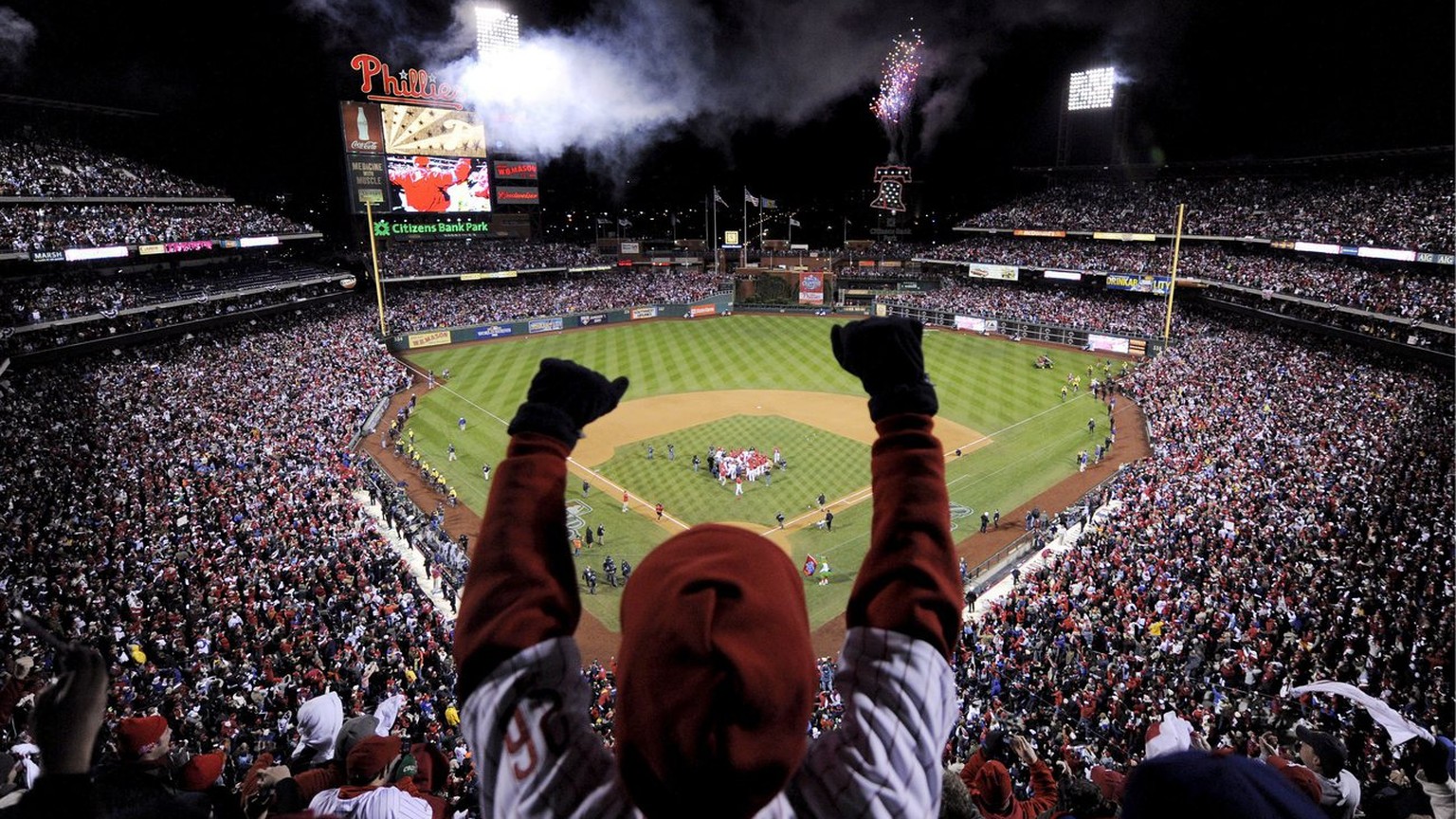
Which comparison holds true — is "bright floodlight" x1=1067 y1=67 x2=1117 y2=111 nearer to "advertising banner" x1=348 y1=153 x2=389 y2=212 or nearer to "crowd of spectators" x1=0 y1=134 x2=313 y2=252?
"advertising banner" x1=348 y1=153 x2=389 y2=212

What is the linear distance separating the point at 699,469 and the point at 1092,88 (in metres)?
49.4

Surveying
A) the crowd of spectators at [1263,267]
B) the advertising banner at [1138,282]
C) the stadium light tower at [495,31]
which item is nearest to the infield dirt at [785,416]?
the crowd of spectators at [1263,267]

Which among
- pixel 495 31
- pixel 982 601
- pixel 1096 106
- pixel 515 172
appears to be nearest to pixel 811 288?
pixel 1096 106

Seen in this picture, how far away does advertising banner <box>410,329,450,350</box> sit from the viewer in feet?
157

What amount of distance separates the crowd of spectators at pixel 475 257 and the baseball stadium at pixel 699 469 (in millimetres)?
413

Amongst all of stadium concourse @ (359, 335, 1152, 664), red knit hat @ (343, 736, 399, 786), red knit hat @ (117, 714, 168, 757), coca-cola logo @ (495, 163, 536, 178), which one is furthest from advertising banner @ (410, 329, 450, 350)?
red knit hat @ (343, 736, 399, 786)

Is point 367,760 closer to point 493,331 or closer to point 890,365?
point 890,365

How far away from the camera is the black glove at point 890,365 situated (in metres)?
1.97

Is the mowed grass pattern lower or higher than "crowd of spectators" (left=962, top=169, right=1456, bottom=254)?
lower

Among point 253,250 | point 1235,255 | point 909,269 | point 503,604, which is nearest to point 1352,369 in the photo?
point 1235,255

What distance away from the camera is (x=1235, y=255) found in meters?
49.2

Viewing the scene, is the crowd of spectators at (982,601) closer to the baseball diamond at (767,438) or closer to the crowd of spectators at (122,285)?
the baseball diamond at (767,438)

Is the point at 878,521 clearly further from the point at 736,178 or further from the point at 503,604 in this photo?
the point at 736,178

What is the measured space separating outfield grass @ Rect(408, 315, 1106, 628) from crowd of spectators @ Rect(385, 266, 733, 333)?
3.78 metres
